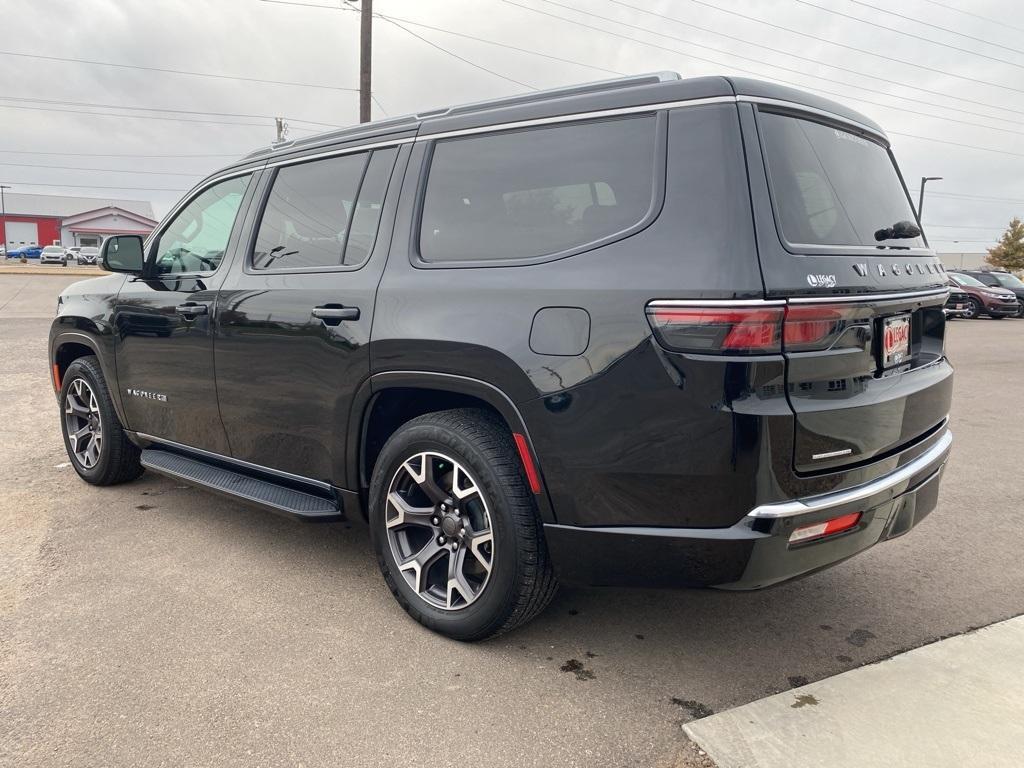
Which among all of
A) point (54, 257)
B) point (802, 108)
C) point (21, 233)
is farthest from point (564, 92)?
point (21, 233)

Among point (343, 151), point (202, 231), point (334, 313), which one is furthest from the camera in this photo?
point (202, 231)

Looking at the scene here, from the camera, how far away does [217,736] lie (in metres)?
2.37

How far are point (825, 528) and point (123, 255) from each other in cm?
379

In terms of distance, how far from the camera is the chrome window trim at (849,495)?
7.41 feet

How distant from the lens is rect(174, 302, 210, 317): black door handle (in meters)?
3.84

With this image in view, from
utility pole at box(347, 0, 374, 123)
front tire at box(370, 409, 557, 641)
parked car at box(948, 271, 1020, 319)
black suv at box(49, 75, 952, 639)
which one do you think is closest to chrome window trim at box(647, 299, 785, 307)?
black suv at box(49, 75, 952, 639)

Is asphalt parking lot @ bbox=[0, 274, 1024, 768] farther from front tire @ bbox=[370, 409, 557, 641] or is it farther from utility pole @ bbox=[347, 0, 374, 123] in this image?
utility pole @ bbox=[347, 0, 374, 123]

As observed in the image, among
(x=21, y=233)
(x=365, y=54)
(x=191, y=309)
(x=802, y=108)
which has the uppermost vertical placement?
(x=365, y=54)

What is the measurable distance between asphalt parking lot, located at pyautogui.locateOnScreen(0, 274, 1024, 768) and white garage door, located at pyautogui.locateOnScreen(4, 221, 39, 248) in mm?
88783

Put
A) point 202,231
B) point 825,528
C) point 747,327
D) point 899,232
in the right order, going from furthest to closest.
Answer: point 202,231
point 899,232
point 825,528
point 747,327

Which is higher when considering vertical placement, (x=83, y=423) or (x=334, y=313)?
(x=334, y=313)

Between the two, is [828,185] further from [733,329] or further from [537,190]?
[537,190]

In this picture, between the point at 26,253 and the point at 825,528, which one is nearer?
the point at 825,528

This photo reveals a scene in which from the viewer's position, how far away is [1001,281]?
85.1 ft
